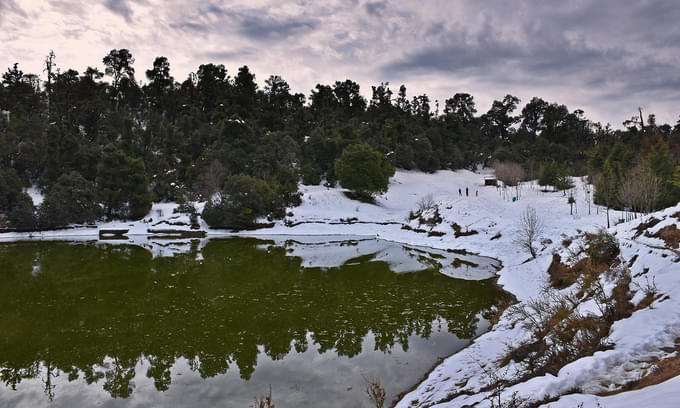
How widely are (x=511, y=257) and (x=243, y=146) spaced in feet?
128

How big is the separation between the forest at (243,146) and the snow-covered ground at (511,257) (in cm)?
267

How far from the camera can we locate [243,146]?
170 feet

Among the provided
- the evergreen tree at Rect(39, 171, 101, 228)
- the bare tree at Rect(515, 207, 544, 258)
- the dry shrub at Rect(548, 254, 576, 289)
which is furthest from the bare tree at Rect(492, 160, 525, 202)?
the evergreen tree at Rect(39, 171, 101, 228)

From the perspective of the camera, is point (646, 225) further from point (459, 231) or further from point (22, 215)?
point (22, 215)

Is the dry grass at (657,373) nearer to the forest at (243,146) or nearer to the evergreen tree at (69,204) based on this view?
the forest at (243,146)

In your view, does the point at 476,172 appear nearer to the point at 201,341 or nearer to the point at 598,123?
the point at 598,123

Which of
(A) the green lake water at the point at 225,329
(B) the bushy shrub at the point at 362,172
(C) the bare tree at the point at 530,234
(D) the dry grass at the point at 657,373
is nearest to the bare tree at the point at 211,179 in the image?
(B) the bushy shrub at the point at 362,172

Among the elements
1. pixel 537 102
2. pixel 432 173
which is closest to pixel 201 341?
pixel 432 173

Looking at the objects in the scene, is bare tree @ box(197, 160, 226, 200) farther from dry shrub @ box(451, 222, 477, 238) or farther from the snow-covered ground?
dry shrub @ box(451, 222, 477, 238)

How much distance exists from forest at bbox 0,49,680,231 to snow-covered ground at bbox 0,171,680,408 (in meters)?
2.67

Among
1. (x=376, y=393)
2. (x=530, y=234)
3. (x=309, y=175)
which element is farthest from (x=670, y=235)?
(x=309, y=175)

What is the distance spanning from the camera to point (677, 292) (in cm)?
784

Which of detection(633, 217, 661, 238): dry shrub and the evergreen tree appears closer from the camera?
detection(633, 217, 661, 238): dry shrub

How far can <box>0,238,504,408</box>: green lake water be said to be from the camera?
355 inches
